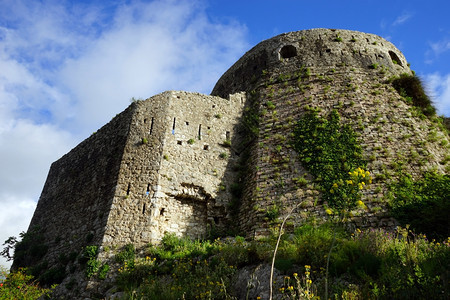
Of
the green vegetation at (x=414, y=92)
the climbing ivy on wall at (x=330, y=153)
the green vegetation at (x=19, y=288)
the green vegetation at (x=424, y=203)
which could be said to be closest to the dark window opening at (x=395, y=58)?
the green vegetation at (x=414, y=92)

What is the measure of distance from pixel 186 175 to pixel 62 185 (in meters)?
7.59

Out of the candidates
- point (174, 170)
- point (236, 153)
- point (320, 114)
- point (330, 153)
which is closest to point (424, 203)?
point (330, 153)

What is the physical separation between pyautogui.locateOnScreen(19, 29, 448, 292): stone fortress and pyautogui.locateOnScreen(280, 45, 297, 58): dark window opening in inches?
2.4

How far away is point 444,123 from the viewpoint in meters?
16.4

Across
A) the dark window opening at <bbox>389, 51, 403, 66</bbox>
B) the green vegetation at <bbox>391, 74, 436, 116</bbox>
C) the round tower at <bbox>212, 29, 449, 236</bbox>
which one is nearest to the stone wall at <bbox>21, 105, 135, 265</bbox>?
the round tower at <bbox>212, 29, 449, 236</bbox>

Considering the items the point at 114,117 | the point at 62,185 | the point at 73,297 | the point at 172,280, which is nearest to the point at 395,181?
the point at 172,280

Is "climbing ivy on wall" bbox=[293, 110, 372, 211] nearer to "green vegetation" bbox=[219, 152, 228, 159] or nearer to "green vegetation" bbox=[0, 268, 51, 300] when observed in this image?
"green vegetation" bbox=[219, 152, 228, 159]

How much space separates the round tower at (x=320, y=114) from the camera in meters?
11.8

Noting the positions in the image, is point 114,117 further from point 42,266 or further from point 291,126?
point 291,126

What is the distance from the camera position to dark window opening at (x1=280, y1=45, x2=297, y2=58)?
18172 millimetres

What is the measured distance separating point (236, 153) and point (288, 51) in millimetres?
7102

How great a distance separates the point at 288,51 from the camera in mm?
18469

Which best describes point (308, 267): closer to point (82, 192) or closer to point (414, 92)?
point (82, 192)

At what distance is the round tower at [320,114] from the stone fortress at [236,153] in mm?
51
